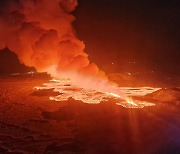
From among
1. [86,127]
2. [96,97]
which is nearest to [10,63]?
[96,97]

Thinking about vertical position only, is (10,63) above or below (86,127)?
above

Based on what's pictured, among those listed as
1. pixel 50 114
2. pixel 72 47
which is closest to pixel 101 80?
pixel 72 47

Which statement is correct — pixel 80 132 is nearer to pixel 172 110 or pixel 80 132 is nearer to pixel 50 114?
pixel 50 114

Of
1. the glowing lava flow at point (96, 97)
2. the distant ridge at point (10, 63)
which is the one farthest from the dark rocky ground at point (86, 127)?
the distant ridge at point (10, 63)

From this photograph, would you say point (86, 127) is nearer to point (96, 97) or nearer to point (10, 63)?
point (96, 97)

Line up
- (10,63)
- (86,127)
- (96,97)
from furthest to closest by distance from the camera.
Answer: (10,63) → (96,97) → (86,127)

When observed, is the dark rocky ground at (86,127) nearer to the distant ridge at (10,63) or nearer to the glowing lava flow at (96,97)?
the glowing lava flow at (96,97)

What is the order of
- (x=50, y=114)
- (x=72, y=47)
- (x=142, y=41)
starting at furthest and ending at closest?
(x=142, y=41), (x=72, y=47), (x=50, y=114)

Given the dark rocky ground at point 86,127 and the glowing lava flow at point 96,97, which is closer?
the dark rocky ground at point 86,127

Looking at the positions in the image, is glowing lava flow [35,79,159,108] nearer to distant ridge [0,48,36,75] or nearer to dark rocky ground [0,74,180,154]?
dark rocky ground [0,74,180,154]
